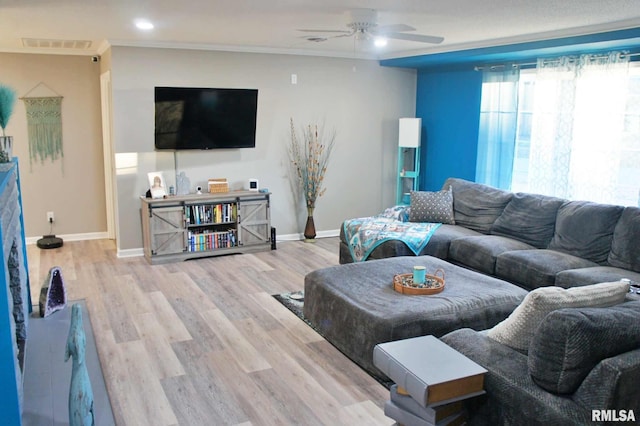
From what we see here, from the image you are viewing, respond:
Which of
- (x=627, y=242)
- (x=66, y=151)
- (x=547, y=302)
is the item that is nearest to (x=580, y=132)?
(x=627, y=242)

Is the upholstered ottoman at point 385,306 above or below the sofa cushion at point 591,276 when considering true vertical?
below

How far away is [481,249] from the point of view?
4961 millimetres

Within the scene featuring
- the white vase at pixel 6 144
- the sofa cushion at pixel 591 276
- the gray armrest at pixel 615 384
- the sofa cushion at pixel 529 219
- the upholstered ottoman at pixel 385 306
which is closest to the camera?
the gray armrest at pixel 615 384

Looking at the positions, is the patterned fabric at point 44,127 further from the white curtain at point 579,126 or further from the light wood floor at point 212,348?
the white curtain at point 579,126

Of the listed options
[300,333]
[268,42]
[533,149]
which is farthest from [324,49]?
[300,333]

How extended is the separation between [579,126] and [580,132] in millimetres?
61

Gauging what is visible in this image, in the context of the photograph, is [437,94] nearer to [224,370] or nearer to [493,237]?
[493,237]

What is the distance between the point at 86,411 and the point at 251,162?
453 cm

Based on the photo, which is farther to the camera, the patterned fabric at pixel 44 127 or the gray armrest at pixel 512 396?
the patterned fabric at pixel 44 127

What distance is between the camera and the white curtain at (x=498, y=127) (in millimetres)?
6156

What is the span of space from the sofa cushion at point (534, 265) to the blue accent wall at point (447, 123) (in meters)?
2.22

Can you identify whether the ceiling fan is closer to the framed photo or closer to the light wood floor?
the light wood floor

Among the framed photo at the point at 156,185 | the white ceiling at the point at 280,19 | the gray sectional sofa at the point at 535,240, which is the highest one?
the white ceiling at the point at 280,19

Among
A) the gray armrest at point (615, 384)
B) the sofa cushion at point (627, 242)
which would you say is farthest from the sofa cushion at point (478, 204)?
the gray armrest at point (615, 384)
